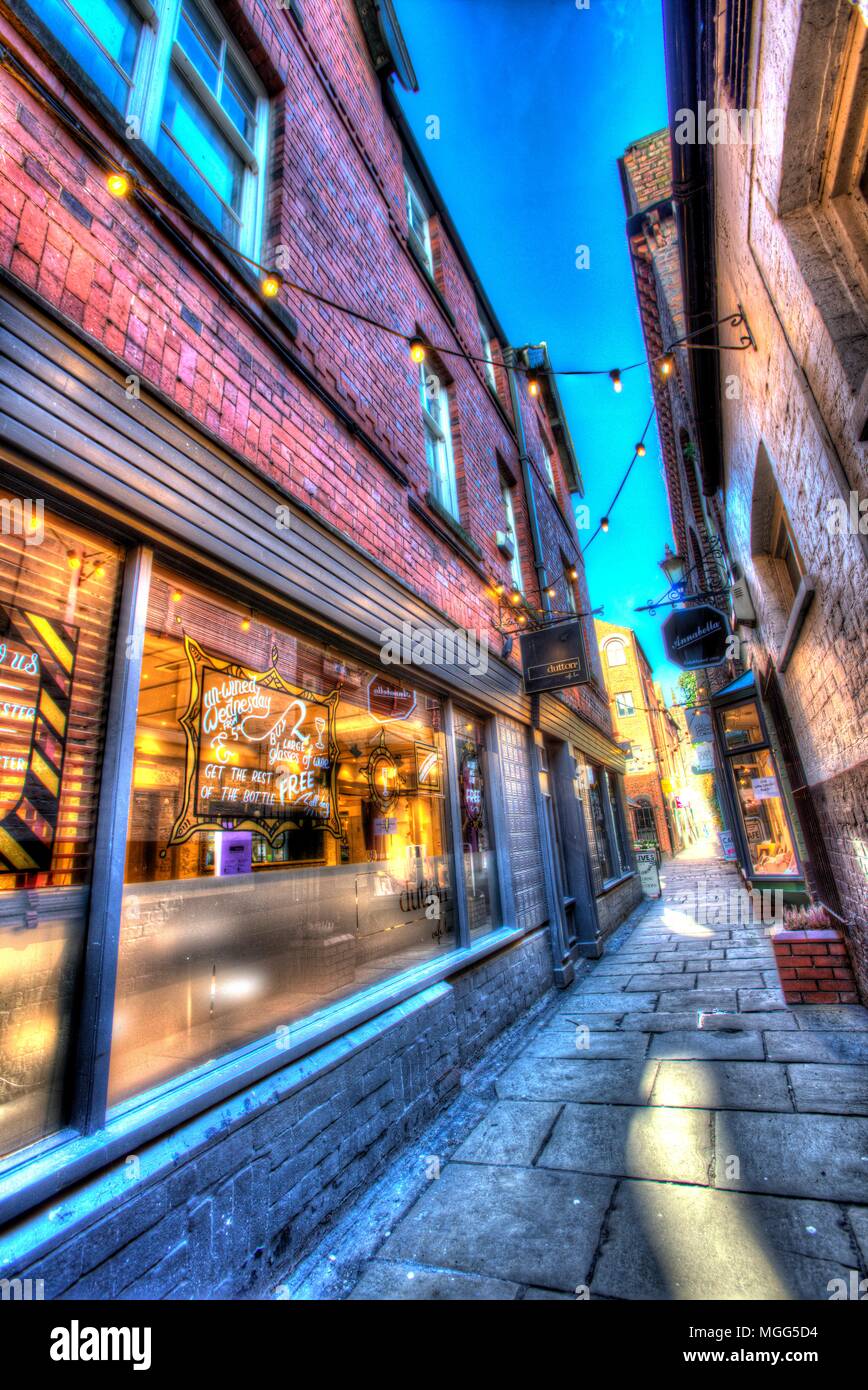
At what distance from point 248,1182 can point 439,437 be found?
6.96 m

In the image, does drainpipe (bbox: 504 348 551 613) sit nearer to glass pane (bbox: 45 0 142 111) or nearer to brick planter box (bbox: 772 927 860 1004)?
brick planter box (bbox: 772 927 860 1004)

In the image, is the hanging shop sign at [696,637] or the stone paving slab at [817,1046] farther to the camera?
the hanging shop sign at [696,637]

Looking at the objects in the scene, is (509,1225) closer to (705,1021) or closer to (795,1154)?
(795,1154)

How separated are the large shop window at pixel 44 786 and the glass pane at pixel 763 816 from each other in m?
9.86

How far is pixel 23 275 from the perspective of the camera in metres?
2.05

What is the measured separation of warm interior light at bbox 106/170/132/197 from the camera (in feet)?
8.14

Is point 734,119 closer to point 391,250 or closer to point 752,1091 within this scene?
point 391,250

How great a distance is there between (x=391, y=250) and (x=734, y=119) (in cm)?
307

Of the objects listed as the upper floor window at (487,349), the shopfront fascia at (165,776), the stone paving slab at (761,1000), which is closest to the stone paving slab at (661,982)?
the stone paving slab at (761,1000)

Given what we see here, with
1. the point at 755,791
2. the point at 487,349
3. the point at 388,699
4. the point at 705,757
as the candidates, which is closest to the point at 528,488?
the point at 487,349

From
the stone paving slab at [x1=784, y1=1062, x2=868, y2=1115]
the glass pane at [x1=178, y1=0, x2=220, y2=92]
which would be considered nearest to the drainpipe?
the glass pane at [x1=178, y1=0, x2=220, y2=92]

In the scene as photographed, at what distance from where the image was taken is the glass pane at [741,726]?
31.7ft

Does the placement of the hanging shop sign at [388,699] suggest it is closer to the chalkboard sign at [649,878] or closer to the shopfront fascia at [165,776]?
the shopfront fascia at [165,776]
